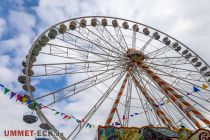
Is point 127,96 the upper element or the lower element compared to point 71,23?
lower

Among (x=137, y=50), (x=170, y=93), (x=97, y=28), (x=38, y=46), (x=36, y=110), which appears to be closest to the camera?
(x=36, y=110)

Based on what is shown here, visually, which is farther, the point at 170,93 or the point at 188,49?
the point at 188,49

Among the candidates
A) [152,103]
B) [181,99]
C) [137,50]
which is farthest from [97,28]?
[181,99]

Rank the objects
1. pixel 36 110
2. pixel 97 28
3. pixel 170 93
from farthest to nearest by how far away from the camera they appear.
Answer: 1. pixel 97 28
2. pixel 170 93
3. pixel 36 110

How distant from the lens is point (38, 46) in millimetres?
23469

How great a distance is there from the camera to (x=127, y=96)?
24.7 m

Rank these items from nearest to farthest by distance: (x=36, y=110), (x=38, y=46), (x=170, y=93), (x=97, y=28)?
(x=36, y=110) < (x=170, y=93) < (x=38, y=46) < (x=97, y=28)

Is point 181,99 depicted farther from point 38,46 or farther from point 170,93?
point 38,46

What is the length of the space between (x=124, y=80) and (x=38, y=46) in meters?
6.40

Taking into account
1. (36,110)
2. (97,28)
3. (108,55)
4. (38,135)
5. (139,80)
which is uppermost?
(97,28)

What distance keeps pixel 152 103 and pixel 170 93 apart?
1.75m

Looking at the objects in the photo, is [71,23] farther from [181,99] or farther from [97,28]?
[181,99]

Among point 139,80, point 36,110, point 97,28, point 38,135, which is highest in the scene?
point 97,28

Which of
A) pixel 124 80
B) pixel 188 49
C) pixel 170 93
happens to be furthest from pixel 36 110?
pixel 188 49
